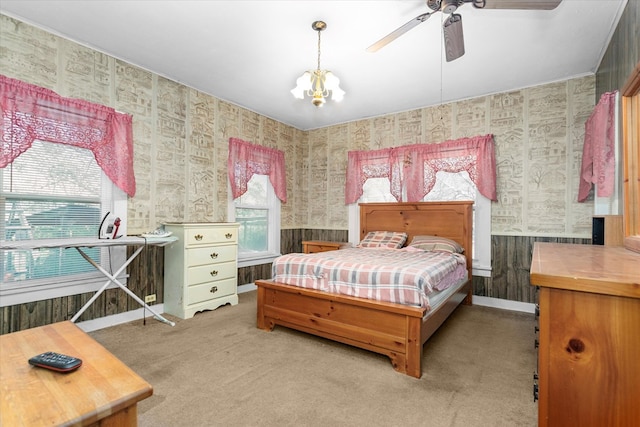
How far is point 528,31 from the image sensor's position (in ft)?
8.12

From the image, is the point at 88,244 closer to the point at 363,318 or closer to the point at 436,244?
the point at 363,318

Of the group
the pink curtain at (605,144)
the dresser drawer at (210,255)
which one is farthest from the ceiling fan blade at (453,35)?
the dresser drawer at (210,255)

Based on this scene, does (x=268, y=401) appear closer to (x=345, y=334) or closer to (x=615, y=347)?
(x=345, y=334)

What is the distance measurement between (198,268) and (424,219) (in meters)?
2.78

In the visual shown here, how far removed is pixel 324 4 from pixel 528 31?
168cm

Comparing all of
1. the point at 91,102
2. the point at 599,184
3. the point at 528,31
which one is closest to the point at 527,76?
the point at 528,31

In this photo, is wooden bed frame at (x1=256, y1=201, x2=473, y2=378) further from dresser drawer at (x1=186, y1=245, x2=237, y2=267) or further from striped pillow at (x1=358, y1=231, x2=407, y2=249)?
dresser drawer at (x1=186, y1=245, x2=237, y2=267)

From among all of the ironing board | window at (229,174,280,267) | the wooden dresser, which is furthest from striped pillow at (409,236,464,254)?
the ironing board

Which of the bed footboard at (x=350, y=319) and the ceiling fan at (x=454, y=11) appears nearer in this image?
the ceiling fan at (x=454, y=11)

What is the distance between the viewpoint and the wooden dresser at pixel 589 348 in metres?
0.78

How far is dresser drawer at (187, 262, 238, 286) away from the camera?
125 inches

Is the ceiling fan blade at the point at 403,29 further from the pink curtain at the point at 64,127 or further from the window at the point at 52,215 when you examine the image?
the window at the point at 52,215

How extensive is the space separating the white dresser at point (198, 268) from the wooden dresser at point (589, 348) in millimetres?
3007

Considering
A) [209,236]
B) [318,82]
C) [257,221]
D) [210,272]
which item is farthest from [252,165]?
[318,82]
